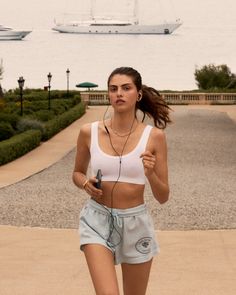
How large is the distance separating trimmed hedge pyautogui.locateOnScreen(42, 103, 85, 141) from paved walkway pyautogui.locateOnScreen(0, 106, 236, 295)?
18.7 metres

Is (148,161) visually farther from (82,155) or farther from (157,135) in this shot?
(82,155)

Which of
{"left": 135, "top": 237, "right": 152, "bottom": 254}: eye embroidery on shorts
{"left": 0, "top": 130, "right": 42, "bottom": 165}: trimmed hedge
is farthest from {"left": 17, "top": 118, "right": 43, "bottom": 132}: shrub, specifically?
{"left": 135, "top": 237, "right": 152, "bottom": 254}: eye embroidery on shorts

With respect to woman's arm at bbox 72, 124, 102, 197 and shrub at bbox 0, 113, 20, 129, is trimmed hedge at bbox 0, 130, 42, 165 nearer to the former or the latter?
shrub at bbox 0, 113, 20, 129

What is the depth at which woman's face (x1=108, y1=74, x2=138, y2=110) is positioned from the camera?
550cm

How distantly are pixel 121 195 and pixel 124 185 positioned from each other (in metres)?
0.07

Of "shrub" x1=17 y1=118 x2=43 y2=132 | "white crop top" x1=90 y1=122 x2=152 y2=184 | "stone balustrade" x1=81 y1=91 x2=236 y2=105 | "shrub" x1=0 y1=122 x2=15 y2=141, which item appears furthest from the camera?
"stone balustrade" x1=81 y1=91 x2=236 y2=105

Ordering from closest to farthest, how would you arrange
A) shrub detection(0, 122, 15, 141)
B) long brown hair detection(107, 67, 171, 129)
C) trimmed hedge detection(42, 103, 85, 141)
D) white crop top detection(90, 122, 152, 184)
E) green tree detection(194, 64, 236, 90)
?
1. white crop top detection(90, 122, 152, 184)
2. long brown hair detection(107, 67, 171, 129)
3. shrub detection(0, 122, 15, 141)
4. trimmed hedge detection(42, 103, 85, 141)
5. green tree detection(194, 64, 236, 90)

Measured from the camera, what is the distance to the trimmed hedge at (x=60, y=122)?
31.3 metres

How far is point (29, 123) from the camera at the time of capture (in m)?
30.6

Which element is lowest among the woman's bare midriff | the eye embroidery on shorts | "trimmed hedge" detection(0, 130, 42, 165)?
"trimmed hedge" detection(0, 130, 42, 165)

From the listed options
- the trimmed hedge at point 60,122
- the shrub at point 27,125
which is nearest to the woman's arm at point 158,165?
the shrub at point 27,125

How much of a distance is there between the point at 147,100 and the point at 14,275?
404 centimetres

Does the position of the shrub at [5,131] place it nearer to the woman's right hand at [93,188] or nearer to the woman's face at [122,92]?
the woman's face at [122,92]

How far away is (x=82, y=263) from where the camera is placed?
32.6ft
